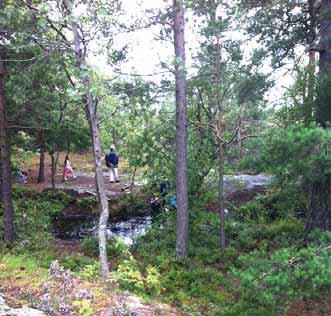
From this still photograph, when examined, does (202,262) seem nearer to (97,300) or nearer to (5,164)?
(5,164)

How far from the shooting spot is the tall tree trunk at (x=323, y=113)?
22.7 ft

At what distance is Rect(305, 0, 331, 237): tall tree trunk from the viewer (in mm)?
6918

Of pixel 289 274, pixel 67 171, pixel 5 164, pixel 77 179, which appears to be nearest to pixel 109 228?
pixel 5 164

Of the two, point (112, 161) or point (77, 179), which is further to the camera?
point (77, 179)

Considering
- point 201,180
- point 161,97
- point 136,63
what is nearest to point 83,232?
point 201,180

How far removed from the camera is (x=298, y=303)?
302 inches

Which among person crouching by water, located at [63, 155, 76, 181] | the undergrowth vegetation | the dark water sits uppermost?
person crouching by water, located at [63, 155, 76, 181]

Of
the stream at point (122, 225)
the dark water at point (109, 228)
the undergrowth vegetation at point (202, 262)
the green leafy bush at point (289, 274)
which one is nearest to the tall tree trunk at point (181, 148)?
the undergrowth vegetation at point (202, 262)

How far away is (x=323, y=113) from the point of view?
23.4ft

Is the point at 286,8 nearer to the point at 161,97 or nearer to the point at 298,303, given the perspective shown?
the point at 161,97

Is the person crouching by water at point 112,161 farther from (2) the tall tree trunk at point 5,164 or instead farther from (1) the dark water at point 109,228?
(2) the tall tree trunk at point 5,164

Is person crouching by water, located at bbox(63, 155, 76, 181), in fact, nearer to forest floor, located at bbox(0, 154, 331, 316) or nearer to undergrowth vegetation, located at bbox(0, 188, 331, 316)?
undergrowth vegetation, located at bbox(0, 188, 331, 316)

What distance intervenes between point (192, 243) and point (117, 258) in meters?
1.97

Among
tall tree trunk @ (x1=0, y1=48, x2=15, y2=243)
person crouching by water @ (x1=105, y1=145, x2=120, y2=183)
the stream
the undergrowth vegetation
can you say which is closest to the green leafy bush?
the undergrowth vegetation
